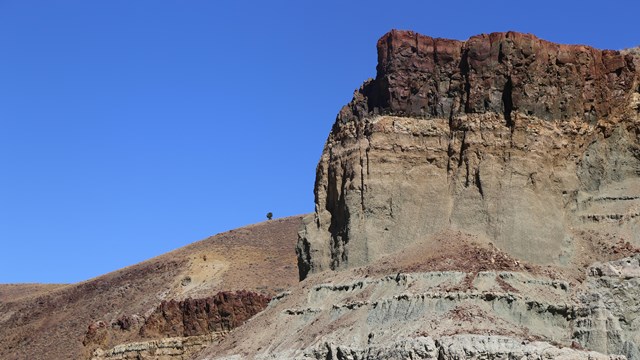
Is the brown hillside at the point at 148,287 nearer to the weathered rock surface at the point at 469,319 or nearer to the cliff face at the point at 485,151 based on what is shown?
the cliff face at the point at 485,151

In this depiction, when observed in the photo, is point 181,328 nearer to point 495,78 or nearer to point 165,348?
point 165,348

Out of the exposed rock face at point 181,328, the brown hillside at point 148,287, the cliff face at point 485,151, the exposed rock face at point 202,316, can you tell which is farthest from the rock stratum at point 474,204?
the brown hillside at point 148,287

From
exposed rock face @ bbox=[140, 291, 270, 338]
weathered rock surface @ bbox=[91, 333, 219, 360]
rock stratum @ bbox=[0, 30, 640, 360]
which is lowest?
weathered rock surface @ bbox=[91, 333, 219, 360]

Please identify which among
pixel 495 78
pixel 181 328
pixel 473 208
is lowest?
pixel 181 328

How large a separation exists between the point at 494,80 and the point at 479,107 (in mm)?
1162

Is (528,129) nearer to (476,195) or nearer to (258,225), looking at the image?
(476,195)

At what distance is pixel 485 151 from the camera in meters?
48.2

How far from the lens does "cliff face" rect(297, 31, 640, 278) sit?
47.5 m

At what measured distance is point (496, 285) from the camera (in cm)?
4250

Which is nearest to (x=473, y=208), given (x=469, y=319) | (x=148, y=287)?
(x=469, y=319)

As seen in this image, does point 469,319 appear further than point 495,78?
No

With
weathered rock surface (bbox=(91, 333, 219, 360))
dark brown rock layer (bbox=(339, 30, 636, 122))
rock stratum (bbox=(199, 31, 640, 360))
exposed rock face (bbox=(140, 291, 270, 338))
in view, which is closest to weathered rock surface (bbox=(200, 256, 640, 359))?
rock stratum (bbox=(199, 31, 640, 360))

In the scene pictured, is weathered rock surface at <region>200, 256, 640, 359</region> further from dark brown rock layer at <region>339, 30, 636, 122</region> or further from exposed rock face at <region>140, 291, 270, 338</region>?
exposed rock face at <region>140, 291, 270, 338</region>

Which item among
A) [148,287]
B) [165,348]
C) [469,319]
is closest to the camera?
[469,319]
